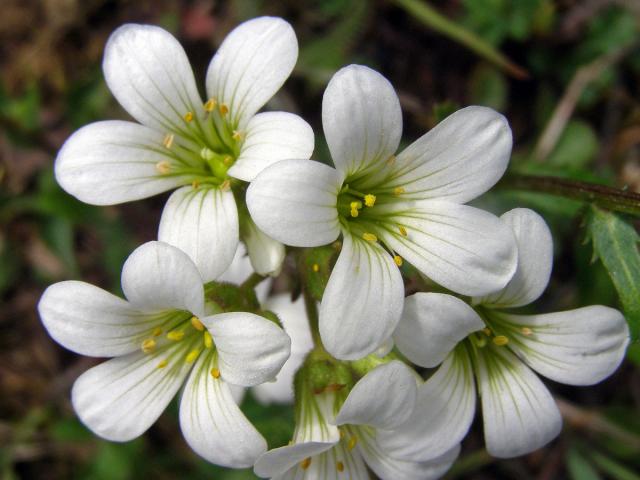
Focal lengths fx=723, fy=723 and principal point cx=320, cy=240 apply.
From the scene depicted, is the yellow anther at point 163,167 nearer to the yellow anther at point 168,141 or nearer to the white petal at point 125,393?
the yellow anther at point 168,141

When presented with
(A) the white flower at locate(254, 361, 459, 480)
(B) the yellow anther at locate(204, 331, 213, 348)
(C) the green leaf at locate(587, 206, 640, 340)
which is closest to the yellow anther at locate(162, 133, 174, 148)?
(B) the yellow anther at locate(204, 331, 213, 348)

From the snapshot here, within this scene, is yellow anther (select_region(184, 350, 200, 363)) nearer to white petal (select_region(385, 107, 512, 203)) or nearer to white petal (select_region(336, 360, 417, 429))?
white petal (select_region(336, 360, 417, 429))

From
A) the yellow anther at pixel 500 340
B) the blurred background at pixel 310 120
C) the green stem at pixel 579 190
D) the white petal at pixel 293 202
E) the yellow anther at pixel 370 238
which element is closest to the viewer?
the white petal at pixel 293 202

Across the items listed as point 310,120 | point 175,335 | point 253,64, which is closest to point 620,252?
point 253,64

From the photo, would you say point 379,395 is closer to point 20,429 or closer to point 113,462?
point 113,462

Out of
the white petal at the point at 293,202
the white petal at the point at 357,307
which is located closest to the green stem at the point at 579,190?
the white petal at the point at 357,307

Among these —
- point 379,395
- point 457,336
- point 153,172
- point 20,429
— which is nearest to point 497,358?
point 457,336
